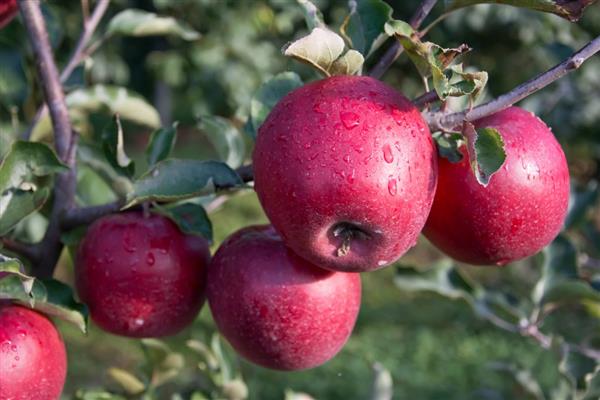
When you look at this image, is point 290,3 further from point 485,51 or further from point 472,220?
point 472,220

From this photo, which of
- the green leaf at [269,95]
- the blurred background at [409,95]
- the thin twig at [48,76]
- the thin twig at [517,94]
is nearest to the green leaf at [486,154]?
the thin twig at [517,94]

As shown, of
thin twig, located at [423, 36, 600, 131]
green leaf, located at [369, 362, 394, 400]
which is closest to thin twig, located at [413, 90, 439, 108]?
thin twig, located at [423, 36, 600, 131]

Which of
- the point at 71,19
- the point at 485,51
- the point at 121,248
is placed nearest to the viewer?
the point at 121,248

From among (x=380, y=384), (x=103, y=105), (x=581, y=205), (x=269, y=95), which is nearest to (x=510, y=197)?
(x=269, y=95)

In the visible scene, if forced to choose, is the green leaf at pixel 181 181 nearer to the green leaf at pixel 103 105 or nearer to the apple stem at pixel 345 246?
the apple stem at pixel 345 246

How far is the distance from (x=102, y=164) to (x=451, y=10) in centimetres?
48

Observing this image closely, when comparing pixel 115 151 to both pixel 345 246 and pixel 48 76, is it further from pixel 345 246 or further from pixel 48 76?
pixel 345 246

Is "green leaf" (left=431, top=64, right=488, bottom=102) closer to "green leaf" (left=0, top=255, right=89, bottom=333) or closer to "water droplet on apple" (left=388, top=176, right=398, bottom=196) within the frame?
"water droplet on apple" (left=388, top=176, right=398, bottom=196)

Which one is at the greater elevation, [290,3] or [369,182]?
[369,182]

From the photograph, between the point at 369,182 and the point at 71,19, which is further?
the point at 71,19

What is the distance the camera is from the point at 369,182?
679 millimetres

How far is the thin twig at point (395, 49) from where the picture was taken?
0.80 metres

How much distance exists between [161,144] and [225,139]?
12 cm

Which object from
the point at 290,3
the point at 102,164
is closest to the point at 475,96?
the point at 102,164
